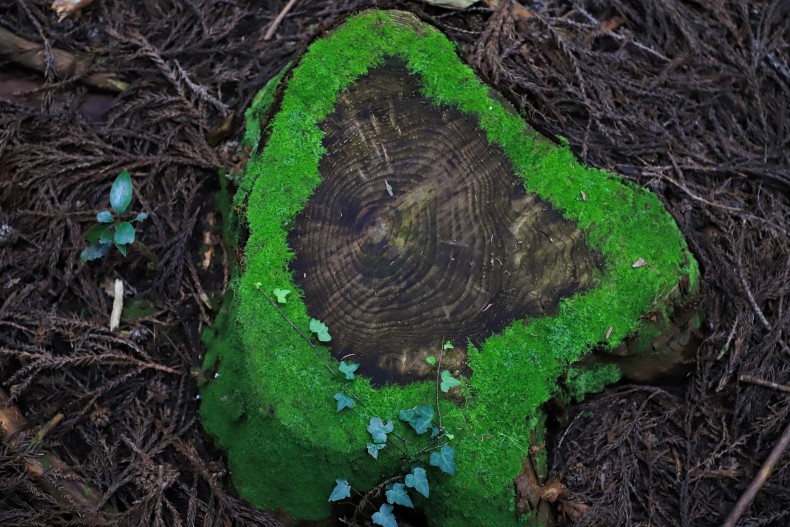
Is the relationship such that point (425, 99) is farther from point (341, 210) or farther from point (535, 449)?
point (535, 449)

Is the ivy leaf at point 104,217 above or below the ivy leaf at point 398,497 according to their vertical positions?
above

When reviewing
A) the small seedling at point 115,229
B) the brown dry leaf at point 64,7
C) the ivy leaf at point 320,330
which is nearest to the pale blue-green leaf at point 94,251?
the small seedling at point 115,229

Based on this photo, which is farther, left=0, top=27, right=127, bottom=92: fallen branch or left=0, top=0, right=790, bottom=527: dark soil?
left=0, top=27, right=127, bottom=92: fallen branch

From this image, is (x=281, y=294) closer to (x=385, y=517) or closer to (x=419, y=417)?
(x=419, y=417)

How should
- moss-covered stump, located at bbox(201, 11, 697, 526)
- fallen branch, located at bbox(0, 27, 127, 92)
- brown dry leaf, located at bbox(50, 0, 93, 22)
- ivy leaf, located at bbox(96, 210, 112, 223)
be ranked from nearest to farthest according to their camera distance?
moss-covered stump, located at bbox(201, 11, 697, 526), ivy leaf, located at bbox(96, 210, 112, 223), fallen branch, located at bbox(0, 27, 127, 92), brown dry leaf, located at bbox(50, 0, 93, 22)

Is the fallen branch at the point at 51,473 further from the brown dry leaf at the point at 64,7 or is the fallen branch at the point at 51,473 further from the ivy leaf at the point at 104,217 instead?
the brown dry leaf at the point at 64,7

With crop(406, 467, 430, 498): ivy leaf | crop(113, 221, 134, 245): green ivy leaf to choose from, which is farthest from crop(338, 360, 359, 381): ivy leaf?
crop(113, 221, 134, 245): green ivy leaf

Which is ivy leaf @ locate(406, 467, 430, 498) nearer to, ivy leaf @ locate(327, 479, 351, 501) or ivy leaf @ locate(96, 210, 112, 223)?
ivy leaf @ locate(327, 479, 351, 501)
